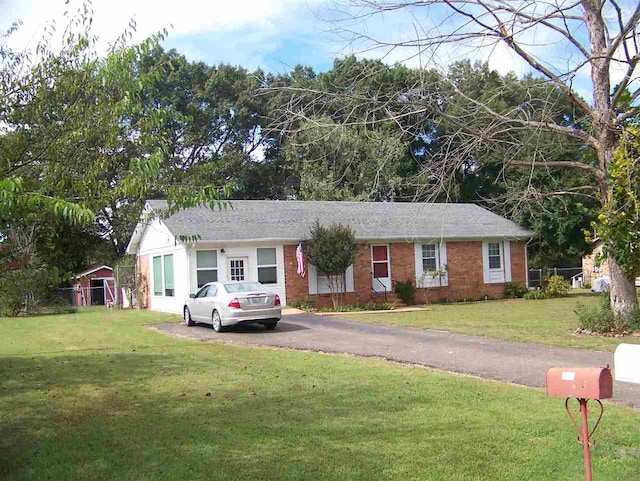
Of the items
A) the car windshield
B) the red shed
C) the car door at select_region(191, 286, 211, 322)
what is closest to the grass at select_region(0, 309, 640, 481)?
the car windshield

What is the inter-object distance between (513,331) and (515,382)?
21.7ft

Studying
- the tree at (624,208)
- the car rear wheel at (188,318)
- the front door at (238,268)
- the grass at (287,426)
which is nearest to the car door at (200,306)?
the car rear wheel at (188,318)

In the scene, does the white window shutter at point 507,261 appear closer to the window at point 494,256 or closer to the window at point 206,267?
the window at point 494,256

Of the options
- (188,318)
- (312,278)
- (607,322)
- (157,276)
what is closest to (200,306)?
(188,318)

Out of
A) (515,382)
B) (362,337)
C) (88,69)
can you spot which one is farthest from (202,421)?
(362,337)

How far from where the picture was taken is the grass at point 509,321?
14.2 m

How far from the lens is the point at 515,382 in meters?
9.63

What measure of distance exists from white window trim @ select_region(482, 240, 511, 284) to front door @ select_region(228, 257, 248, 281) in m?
12.2

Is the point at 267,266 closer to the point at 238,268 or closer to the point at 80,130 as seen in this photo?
the point at 238,268

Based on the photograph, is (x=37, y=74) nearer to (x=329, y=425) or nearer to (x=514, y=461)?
(x=329, y=425)

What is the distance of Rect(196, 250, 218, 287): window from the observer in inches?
960

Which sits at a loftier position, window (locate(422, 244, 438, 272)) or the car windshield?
window (locate(422, 244, 438, 272))

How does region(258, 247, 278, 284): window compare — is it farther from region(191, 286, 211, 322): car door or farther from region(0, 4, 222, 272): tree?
region(0, 4, 222, 272): tree

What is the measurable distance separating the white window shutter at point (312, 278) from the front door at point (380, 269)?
9.49 feet
